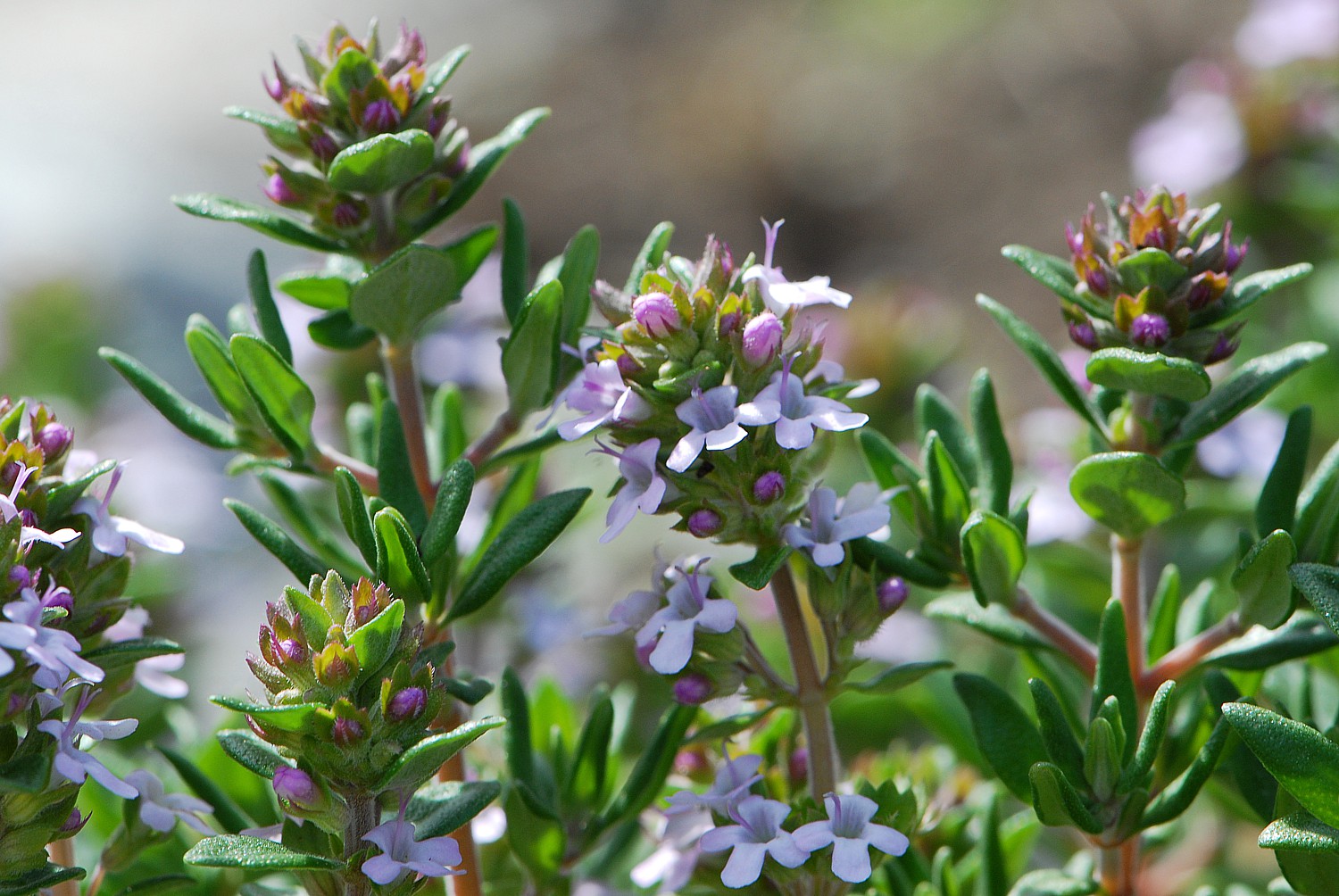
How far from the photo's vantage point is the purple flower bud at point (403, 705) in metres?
1.38

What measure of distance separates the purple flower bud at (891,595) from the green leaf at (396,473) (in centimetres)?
59

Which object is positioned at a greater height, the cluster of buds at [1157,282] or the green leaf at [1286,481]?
the cluster of buds at [1157,282]

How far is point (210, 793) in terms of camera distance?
179cm

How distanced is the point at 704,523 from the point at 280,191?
2.36ft

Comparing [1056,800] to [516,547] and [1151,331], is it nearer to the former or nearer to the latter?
[1151,331]

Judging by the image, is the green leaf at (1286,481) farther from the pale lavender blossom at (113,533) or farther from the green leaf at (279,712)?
the pale lavender blossom at (113,533)

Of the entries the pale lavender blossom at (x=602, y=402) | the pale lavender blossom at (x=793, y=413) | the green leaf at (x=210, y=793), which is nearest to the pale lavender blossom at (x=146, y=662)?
the green leaf at (x=210, y=793)

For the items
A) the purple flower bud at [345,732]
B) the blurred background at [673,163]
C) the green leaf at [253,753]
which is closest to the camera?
the purple flower bud at [345,732]

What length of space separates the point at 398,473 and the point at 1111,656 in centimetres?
92

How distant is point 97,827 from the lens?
1991mm

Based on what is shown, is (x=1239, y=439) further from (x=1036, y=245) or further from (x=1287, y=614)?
(x=1036, y=245)

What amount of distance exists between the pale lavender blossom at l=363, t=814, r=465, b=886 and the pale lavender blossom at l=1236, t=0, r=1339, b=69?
3489 mm

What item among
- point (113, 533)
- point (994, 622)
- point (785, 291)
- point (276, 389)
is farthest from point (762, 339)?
point (113, 533)

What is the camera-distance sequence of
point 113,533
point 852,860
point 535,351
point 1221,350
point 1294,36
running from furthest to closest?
point 1294,36, point 535,351, point 1221,350, point 113,533, point 852,860
